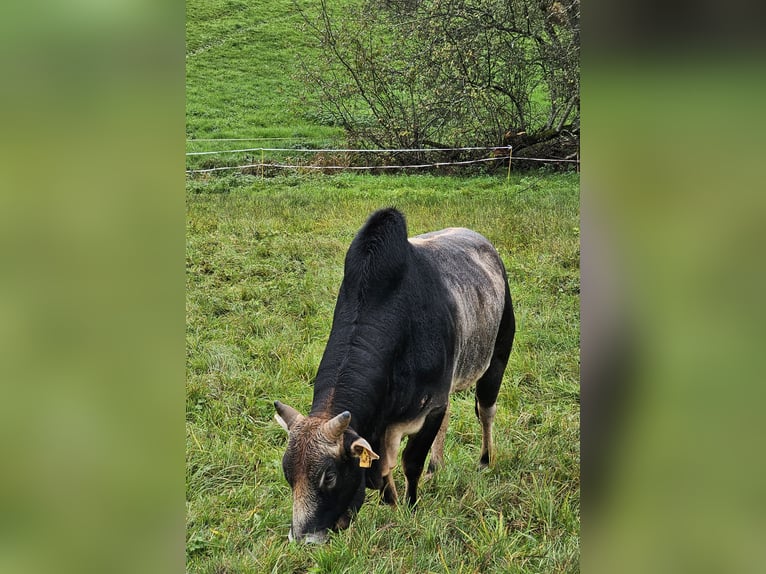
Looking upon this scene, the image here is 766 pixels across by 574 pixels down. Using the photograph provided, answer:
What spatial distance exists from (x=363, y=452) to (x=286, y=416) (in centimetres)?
54

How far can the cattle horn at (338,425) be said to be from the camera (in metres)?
3.28

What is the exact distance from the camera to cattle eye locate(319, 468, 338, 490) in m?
3.36

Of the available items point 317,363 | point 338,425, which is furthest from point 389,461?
point 317,363

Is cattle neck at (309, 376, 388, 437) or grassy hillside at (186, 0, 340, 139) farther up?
grassy hillside at (186, 0, 340, 139)

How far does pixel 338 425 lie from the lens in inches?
130

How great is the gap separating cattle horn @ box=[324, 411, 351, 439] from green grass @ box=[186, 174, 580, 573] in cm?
57

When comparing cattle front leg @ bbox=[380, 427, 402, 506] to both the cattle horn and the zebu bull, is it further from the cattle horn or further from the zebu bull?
the cattle horn

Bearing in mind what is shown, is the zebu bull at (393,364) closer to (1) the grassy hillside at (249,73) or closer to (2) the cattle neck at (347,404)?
(2) the cattle neck at (347,404)
